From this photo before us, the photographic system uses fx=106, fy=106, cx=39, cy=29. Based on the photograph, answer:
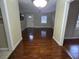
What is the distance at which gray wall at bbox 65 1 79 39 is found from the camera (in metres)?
4.76

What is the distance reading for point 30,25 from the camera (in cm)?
775

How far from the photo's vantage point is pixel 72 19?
4.97 metres

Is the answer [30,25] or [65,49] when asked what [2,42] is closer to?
[65,49]

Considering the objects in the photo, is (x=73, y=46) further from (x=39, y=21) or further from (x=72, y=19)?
(x=39, y=21)

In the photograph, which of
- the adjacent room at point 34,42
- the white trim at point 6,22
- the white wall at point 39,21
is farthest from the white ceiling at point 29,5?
the white trim at point 6,22

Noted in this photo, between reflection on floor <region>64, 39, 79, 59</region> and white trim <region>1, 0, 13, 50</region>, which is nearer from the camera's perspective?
white trim <region>1, 0, 13, 50</region>

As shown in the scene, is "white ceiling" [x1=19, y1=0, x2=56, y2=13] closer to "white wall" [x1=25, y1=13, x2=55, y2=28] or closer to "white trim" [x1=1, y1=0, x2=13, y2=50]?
"white wall" [x1=25, y1=13, x2=55, y2=28]

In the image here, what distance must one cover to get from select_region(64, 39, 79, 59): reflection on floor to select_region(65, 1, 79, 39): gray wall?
13.6 inches

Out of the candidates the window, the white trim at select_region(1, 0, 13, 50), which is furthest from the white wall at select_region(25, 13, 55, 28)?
the white trim at select_region(1, 0, 13, 50)

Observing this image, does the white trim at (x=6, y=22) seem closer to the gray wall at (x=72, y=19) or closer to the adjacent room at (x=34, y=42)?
the adjacent room at (x=34, y=42)

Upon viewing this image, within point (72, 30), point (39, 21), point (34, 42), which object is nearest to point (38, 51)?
point (34, 42)

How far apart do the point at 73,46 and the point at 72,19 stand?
131cm

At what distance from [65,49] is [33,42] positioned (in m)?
1.52

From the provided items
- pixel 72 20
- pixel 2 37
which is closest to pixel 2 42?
pixel 2 37
